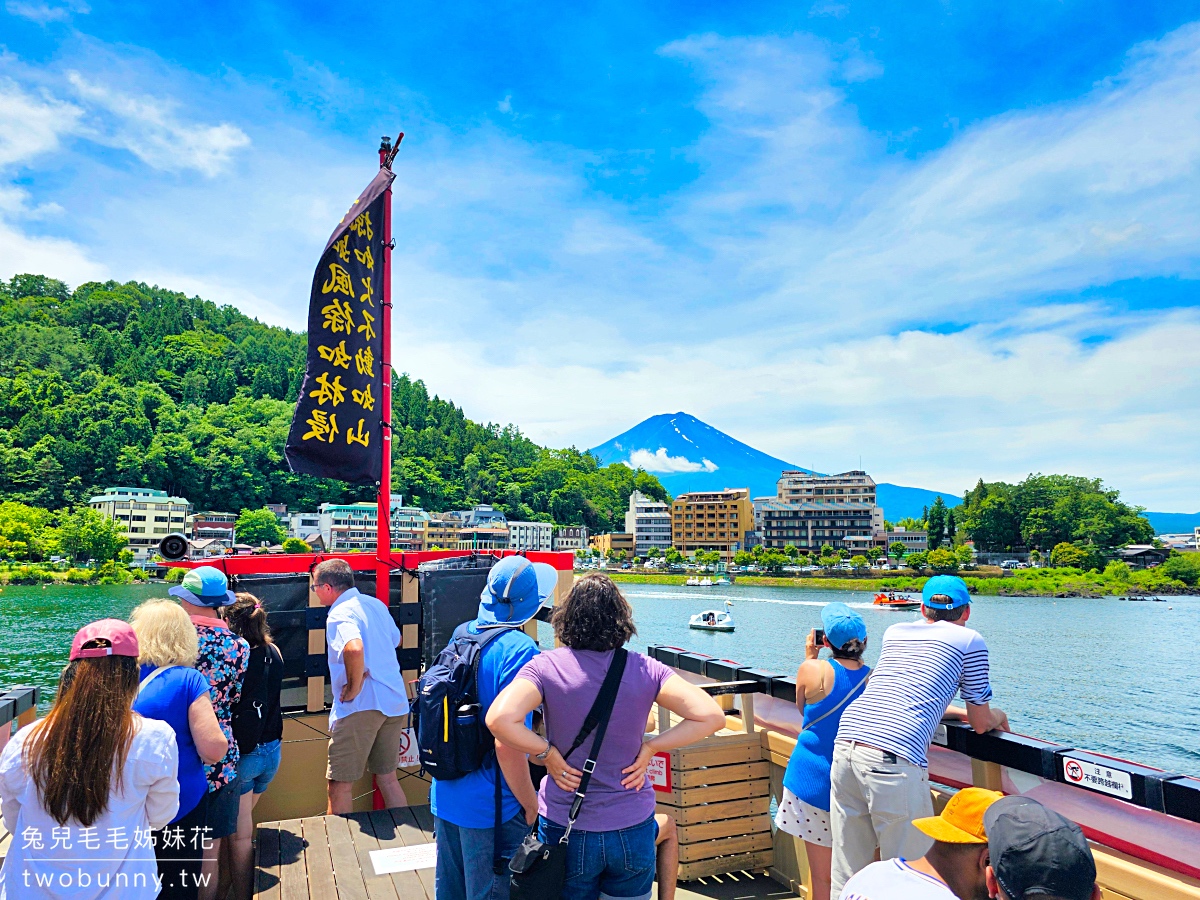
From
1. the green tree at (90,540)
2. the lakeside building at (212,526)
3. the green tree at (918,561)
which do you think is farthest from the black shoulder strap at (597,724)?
the lakeside building at (212,526)

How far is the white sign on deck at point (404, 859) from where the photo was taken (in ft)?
10.8

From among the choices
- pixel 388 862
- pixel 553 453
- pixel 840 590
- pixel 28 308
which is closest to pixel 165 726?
pixel 388 862

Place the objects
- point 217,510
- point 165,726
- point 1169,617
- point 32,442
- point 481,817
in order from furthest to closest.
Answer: point 217,510 < point 32,442 < point 1169,617 < point 481,817 < point 165,726

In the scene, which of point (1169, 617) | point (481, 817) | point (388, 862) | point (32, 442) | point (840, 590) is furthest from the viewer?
point (32, 442)

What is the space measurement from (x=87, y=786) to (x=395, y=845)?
1884mm

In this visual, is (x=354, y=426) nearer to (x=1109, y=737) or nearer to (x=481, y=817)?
(x=481, y=817)

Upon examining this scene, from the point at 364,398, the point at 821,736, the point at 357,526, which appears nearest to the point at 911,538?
the point at 357,526

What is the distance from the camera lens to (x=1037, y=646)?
41.0m

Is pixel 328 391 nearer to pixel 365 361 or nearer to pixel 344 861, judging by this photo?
pixel 365 361

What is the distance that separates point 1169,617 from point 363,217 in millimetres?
71396

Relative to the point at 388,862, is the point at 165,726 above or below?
above

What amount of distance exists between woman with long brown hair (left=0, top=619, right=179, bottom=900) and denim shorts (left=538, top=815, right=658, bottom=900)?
1104 millimetres

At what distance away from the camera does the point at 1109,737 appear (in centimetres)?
2353

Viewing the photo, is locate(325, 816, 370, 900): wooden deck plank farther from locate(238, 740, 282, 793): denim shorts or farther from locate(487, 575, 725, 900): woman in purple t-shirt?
locate(487, 575, 725, 900): woman in purple t-shirt
